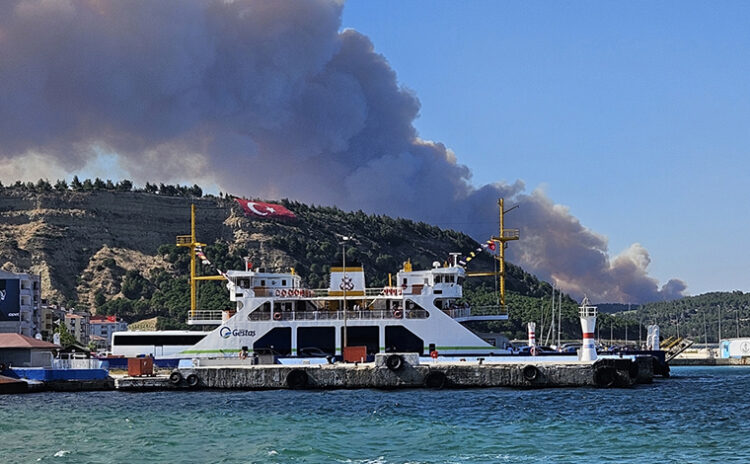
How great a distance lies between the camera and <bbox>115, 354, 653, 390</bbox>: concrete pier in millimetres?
53469

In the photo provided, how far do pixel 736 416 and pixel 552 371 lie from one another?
13.3 metres

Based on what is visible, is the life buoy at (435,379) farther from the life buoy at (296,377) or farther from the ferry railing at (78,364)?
the ferry railing at (78,364)

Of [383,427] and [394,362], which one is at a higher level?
[394,362]

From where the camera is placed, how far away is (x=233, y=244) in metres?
178

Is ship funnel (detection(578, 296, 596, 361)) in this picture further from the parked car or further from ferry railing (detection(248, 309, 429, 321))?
the parked car

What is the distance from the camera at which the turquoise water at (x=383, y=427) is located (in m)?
30.6

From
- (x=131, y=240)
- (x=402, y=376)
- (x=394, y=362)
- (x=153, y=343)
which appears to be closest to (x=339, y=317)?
(x=394, y=362)

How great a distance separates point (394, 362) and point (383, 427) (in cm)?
1776

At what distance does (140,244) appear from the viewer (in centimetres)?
17612

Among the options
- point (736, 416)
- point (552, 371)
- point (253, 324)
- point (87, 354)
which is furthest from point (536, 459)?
point (87, 354)

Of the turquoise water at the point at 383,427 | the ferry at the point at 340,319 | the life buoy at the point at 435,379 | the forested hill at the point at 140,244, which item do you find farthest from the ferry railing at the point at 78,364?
the forested hill at the point at 140,244

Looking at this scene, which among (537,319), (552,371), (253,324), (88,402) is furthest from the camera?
(537,319)

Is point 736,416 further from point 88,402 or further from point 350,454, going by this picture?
point 88,402

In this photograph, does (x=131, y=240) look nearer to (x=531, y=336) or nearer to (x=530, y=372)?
(x=531, y=336)
